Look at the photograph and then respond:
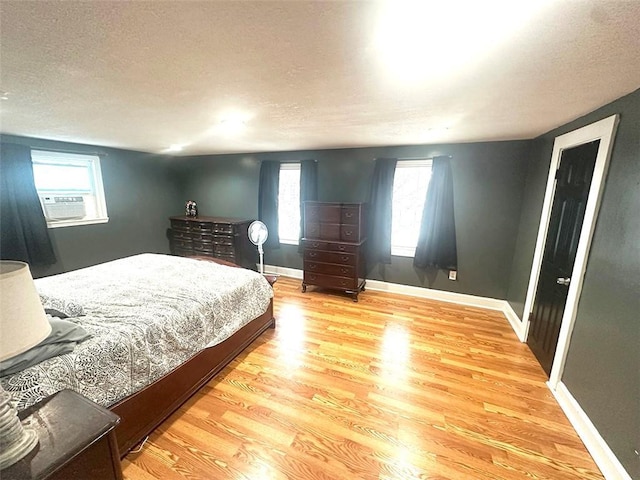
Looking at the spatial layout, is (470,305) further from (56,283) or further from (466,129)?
(56,283)

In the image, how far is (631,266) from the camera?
1395 mm

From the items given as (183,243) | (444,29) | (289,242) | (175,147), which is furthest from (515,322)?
(183,243)

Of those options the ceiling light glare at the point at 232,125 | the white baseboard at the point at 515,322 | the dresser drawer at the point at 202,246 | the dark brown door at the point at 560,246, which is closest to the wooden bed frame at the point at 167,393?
the ceiling light glare at the point at 232,125

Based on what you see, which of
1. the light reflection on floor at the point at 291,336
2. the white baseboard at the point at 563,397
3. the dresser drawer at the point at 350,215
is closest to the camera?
the white baseboard at the point at 563,397

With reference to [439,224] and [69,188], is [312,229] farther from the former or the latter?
[69,188]

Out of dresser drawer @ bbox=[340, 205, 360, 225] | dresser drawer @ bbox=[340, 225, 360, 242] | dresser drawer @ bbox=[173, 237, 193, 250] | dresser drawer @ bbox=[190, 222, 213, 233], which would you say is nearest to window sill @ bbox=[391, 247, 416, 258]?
dresser drawer @ bbox=[340, 225, 360, 242]

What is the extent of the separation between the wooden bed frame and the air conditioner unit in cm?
308

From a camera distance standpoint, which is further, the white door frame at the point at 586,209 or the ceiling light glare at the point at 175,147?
the ceiling light glare at the point at 175,147

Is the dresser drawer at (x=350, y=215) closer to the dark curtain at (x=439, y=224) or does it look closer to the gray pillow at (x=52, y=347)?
the dark curtain at (x=439, y=224)

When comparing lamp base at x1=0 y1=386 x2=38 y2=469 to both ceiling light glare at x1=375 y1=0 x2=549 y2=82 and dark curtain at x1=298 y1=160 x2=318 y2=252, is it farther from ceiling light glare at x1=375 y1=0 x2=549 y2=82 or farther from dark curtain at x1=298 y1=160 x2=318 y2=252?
dark curtain at x1=298 y1=160 x2=318 y2=252

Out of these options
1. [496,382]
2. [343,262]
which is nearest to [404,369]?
[496,382]

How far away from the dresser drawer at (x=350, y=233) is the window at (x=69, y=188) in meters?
3.55

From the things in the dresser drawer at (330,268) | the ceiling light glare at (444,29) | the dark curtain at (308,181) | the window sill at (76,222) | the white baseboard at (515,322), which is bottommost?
the white baseboard at (515,322)

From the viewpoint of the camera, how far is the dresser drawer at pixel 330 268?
3.53 m
